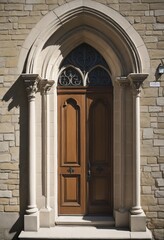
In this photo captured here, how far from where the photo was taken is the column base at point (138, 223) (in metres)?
5.05

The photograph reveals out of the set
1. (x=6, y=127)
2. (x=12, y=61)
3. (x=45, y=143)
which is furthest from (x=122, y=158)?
(x=12, y=61)

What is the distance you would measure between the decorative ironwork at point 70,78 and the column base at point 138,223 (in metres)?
2.63

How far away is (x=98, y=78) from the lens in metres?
5.57

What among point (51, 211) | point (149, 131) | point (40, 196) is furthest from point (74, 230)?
point (149, 131)

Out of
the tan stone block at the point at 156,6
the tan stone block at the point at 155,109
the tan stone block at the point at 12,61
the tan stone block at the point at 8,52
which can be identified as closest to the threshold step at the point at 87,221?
the tan stone block at the point at 155,109

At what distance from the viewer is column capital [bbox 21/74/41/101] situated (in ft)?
16.6

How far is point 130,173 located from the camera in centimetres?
527

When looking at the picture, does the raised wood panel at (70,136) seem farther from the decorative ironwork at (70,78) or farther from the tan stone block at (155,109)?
the tan stone block at (155,109)

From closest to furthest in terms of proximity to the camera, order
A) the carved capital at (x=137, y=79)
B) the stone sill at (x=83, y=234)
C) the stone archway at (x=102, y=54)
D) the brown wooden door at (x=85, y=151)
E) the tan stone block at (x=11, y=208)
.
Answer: the stone sill at (x=83, y=234)
the carved capital at (x=137, y=79)
the stone archway at (x=102, y=54)
the tan stone block at (x=11, y=208)
the brown wooden door at (x=85, y=151)

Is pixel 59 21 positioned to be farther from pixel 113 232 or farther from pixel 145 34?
pixel 113 232

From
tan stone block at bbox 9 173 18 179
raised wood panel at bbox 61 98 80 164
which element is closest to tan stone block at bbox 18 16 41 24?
raised wood panel at bbox 61 98 80 164

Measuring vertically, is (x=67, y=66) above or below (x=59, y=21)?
below

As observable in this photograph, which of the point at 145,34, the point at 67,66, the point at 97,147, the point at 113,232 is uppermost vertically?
the point at 145,34

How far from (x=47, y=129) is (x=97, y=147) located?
1017 mm
